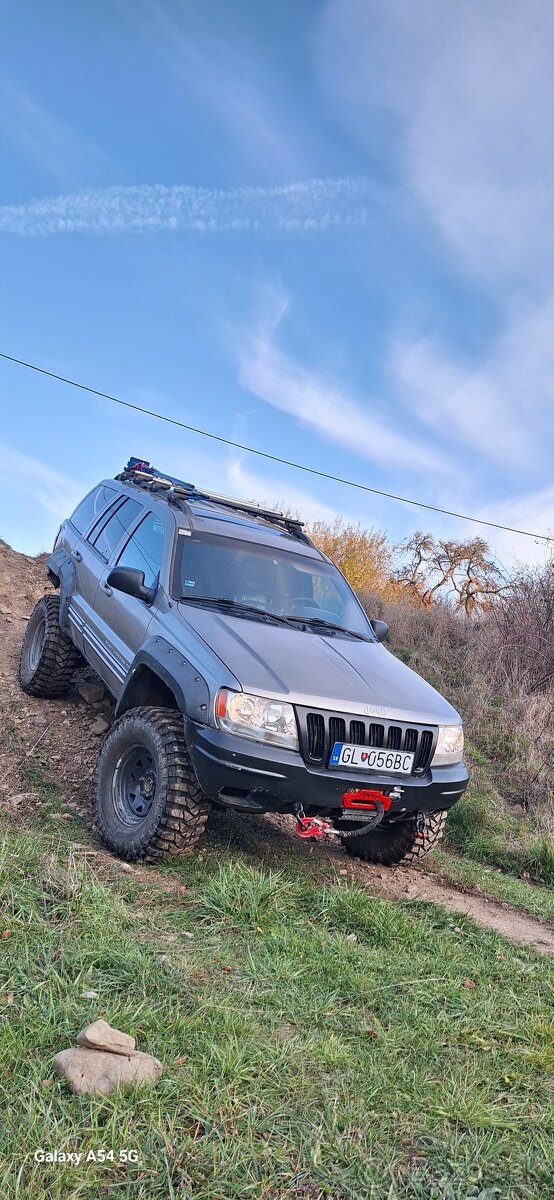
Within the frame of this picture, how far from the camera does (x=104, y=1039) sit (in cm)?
232

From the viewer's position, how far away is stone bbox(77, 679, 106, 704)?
6.90 metres

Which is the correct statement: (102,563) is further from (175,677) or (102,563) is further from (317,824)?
(317,824)

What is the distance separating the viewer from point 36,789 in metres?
5.08

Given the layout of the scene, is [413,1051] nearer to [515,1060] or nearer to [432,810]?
[515,1060]

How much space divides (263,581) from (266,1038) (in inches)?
120

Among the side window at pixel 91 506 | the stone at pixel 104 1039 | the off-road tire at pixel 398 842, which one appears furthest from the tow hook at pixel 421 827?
the side window at pixel 91 506

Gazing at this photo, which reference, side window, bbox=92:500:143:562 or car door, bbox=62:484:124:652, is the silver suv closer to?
side window, bbox=92:500:143:562

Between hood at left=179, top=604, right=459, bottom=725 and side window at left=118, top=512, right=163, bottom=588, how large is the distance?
74 centimetres

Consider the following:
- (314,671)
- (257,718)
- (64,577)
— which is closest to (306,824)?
(257,718)

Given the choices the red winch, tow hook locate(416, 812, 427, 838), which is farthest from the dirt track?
the red winch

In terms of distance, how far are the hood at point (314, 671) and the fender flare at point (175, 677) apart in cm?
18

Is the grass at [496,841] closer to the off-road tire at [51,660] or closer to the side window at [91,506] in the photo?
the off-road tire at [51,660]

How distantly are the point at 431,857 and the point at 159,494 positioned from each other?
3476 millimetres

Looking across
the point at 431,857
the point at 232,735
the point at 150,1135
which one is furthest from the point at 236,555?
the point at 150,1135
